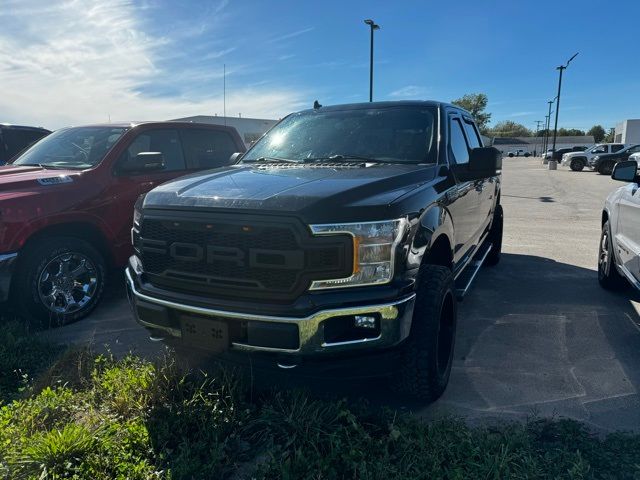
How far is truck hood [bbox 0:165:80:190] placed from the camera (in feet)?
14.0

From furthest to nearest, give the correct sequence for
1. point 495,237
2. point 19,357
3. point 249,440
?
1. point 495,237
2. point 19,357
3. point 249,440

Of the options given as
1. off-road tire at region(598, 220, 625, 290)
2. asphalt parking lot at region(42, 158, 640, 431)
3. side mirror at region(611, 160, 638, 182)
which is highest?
side mirror at region(611, 160, 638, 182)

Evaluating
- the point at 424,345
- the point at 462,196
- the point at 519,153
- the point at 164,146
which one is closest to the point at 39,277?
the point at 164,146

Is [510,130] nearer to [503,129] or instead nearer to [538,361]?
[503,129]

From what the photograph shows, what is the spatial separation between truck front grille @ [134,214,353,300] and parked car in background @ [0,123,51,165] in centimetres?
767

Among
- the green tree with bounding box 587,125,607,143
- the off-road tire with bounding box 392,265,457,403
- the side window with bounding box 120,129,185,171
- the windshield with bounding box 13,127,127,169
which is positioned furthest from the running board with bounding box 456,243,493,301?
the green tree with bounding box 587,125,607,143

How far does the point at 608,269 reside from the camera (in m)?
5.17

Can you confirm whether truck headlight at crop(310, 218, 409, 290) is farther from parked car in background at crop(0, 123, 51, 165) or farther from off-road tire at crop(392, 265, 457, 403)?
parked car in background at crop(0, 123, 51, 165)

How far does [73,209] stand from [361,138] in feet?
8.84

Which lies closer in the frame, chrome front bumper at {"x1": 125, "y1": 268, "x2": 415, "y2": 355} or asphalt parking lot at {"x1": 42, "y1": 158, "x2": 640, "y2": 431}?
chrome front bumper at {"x1": 125, "y1": 268, "x2": 415, "y2": 355}

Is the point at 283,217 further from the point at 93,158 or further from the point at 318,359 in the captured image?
the point at 93,158

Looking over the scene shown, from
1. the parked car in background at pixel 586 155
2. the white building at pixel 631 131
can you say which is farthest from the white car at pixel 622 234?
the white building at pixel 631 131

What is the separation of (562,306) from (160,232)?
13.2 ft

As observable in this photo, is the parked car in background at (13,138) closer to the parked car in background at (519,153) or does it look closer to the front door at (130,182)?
the front door at (130,182)
